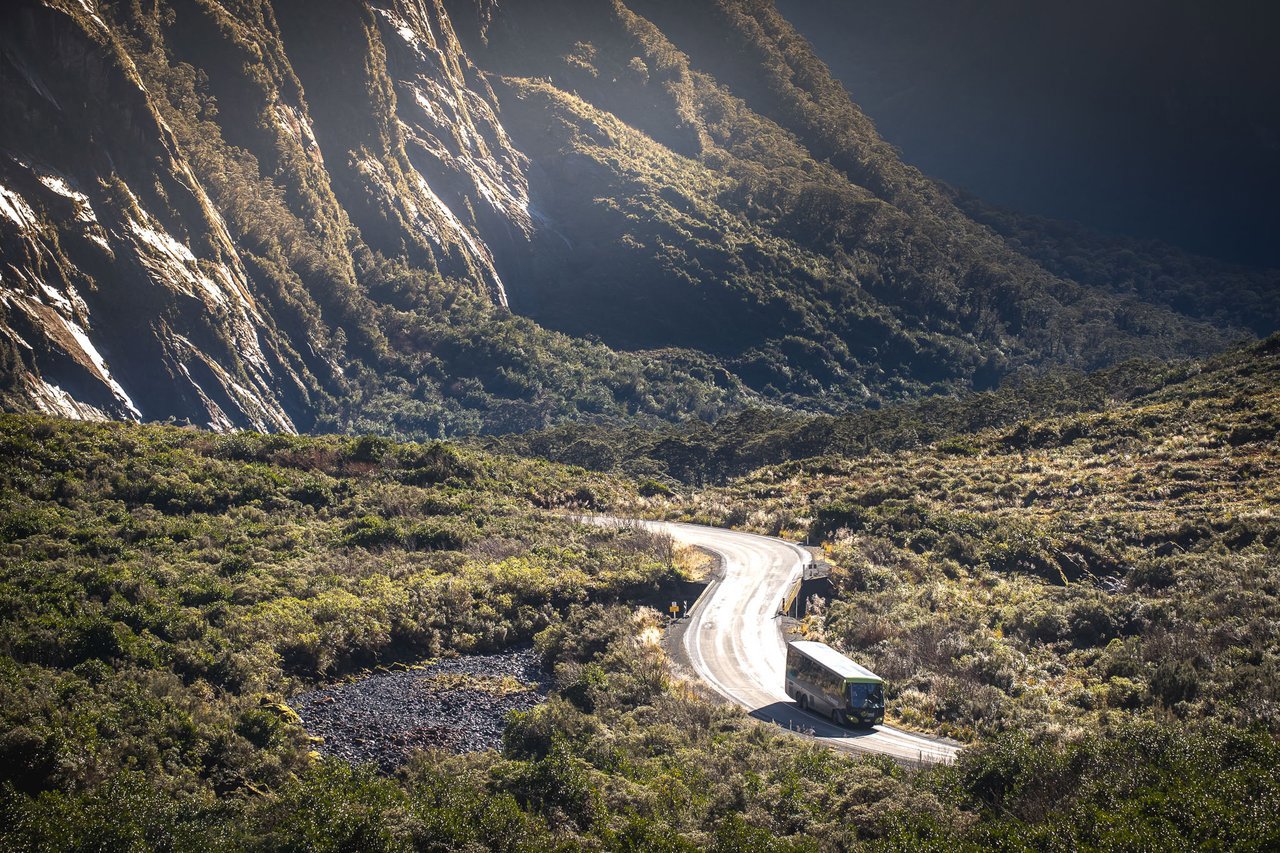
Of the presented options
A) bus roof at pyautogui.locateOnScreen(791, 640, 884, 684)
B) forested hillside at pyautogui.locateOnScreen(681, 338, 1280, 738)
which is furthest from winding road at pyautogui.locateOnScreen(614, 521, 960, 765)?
forested hillside at pyautogui.locateOnScreen(681, 338, 1280, 738)

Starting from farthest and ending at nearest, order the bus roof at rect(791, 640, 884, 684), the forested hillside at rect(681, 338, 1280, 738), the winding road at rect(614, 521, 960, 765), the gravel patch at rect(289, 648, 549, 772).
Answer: the bus roof at rect(791, 640, 884, 684) → the gravel patch at rect(289, 648, 549, 772) → the forested hillside at rect(681, 338, 1280, 738) → the winding road at rect(614, 521, 960, 765)

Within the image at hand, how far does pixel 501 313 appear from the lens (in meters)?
134

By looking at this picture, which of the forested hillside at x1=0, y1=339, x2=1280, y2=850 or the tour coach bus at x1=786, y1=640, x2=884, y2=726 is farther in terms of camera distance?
the tour coach bus at x1=786, y1=640, x2=884, y2=726

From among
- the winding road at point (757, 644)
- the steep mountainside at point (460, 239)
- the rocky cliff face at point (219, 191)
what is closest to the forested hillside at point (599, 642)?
the winding road at point (757, 644)

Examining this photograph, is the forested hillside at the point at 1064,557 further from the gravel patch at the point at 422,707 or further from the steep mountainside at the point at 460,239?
the steep mountainside at the point at 460,239

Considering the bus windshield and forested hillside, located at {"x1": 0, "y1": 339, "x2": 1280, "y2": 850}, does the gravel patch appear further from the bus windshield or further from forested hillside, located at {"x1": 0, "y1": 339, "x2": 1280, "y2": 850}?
the bus windshield

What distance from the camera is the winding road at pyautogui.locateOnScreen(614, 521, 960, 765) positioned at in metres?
19.6

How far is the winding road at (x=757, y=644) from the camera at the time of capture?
19.6m

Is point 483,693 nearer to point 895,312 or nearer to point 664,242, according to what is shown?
point 664,242

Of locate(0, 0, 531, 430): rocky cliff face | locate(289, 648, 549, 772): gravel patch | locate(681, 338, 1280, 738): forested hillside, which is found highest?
locate(0, 0, 531, 430): rocky cliff face

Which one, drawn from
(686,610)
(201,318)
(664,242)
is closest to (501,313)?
(664,242)

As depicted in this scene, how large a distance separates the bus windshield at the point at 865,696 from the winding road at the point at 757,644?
0.54 m

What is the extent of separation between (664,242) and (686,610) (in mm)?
125680

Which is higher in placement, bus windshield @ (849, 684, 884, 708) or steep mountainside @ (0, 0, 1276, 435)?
steep mountainside @ (0, 0, 1276, 435)
